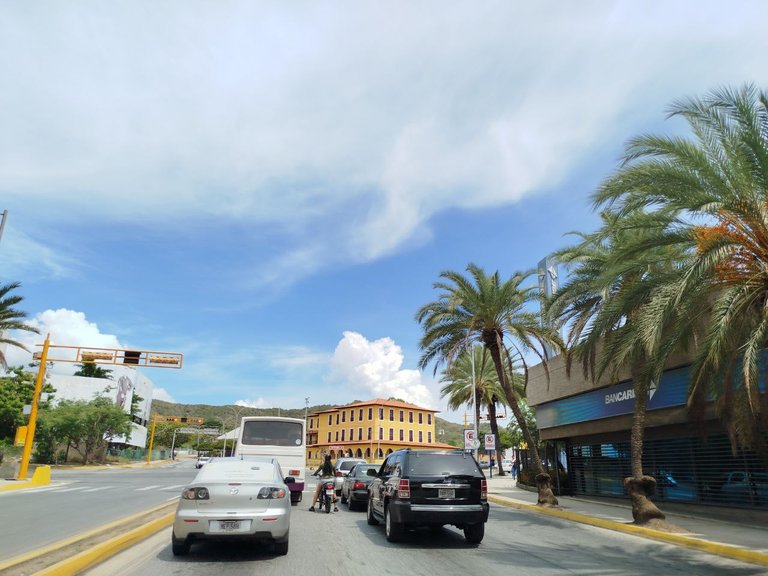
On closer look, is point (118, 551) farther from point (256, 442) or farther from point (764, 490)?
point (764, 490)

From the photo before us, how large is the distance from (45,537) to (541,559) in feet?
28.6

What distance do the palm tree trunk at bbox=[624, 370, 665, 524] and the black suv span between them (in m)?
5.31

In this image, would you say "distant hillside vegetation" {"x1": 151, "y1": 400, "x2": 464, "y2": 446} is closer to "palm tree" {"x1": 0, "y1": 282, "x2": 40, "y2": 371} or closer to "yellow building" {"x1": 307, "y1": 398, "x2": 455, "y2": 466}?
"yellow building" {"x1": 307, "y1": 398, "x2": 455, "y2": 466}

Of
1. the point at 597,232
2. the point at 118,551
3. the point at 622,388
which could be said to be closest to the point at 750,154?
the point at 597,232

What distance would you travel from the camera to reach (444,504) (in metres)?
10.2

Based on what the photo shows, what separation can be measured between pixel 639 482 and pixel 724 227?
259 inches

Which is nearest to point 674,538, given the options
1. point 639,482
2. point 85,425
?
Answer: point 639,482

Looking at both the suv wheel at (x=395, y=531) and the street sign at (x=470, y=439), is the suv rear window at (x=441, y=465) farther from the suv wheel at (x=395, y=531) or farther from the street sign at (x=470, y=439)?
the street sign at (x=470, y=439)

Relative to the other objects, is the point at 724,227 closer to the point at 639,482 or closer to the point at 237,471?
the point at 639,482

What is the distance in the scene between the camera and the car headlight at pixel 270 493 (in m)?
8.47

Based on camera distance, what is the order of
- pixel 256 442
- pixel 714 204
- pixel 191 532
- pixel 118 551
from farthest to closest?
pixel 256 442 < pixel 714 204 < pixel 118 551 < pixel 191 532

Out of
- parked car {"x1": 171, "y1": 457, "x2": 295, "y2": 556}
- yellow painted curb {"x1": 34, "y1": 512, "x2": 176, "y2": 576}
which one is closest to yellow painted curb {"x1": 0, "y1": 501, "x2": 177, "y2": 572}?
yellow painted curb {"x1": 34, "y1": 512, "x2": 176, "y2": 576}

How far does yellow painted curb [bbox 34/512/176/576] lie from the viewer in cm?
661

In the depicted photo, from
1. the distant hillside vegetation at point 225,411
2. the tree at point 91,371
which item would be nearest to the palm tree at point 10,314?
the tree at point 91,371
